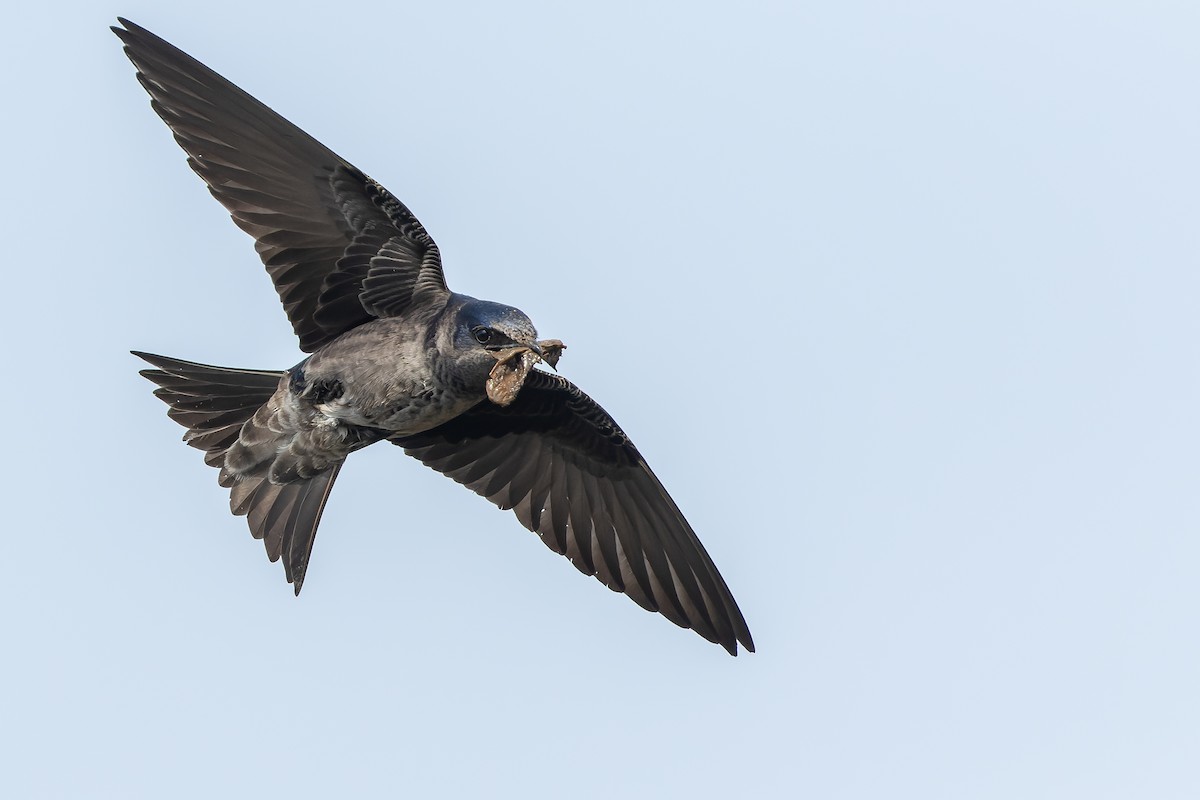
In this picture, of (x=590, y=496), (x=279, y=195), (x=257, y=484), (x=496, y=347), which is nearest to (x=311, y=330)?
(x=279, y=195)

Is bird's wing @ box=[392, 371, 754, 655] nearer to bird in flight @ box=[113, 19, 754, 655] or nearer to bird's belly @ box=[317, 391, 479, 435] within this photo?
bird in flight @ box=[113, 19, 754, 655]

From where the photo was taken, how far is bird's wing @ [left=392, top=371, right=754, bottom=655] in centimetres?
1358

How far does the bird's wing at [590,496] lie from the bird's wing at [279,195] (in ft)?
4.63

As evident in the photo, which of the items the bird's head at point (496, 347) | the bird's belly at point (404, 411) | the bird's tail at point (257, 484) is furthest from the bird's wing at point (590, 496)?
the bird's head at point (496, 347)

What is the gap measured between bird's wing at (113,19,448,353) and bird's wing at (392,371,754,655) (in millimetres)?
1411

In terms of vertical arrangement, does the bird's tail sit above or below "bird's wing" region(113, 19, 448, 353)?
below

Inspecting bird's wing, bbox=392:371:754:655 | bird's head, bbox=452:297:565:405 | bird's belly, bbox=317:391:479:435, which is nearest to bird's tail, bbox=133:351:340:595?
bird's belly, bbox=317:391:479:435

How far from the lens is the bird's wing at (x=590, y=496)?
1358cm

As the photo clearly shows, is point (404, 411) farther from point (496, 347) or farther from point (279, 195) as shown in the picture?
point (279, 195)

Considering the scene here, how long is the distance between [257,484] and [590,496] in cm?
239

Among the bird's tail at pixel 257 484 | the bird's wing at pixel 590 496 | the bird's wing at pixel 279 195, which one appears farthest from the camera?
the bird's wing at pixel 590 496

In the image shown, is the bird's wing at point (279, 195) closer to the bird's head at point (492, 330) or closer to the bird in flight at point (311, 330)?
the bird in flight at point (311, 330)

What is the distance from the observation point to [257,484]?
1284cm

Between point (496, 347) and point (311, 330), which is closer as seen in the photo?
point (496, 347)
